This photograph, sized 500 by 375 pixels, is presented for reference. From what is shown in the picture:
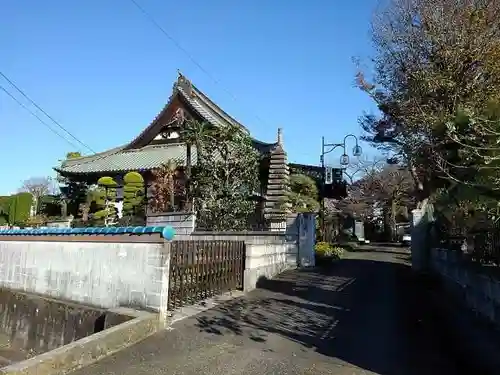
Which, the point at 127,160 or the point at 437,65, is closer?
the point at 437,65

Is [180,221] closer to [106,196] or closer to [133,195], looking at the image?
[133,195]

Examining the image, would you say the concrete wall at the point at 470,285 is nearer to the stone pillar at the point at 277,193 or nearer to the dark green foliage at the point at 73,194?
the stone pillar at the point at 277,193

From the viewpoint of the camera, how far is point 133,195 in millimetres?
19922

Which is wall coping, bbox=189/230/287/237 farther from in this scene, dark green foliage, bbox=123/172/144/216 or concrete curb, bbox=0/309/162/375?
dark green foliage, bbox=123/172/144/216

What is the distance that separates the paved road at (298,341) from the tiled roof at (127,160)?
13.2 metres

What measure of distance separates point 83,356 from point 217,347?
1516 mm

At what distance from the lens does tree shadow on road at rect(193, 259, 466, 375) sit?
502 centimetres

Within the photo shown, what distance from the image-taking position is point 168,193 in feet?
58.5

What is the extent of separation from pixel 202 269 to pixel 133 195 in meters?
13.0

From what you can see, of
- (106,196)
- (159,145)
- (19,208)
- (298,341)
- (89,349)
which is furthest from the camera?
(19,208)

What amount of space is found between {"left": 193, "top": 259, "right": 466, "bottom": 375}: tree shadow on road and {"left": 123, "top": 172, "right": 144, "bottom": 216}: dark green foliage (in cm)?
1093

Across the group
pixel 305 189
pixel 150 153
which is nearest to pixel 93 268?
pixel 305 189

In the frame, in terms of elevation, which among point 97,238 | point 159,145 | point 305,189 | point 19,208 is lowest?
point 97,238

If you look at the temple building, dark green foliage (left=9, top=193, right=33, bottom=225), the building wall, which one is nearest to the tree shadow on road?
the building wall
